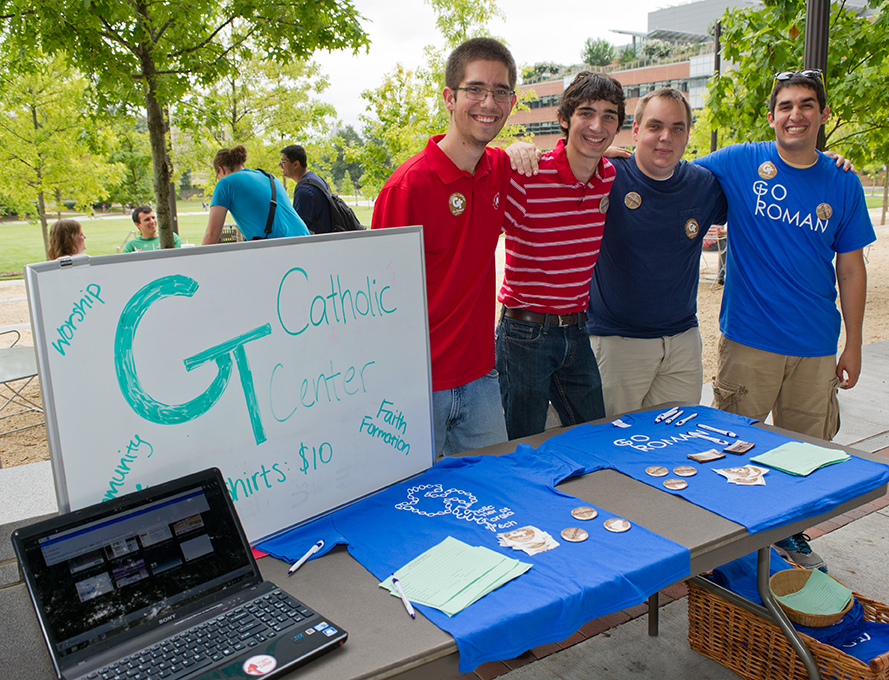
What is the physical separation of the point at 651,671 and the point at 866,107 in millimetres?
5362

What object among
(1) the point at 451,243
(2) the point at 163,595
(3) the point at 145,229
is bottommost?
(2) the point at 163,595

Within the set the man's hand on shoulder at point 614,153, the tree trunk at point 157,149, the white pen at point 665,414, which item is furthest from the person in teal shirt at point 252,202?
the white pen at point 665,414

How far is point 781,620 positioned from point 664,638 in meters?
0.66

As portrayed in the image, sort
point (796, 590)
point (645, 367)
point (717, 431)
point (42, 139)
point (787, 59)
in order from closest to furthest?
1. point (717, 431)
2. point (796, 590)
3. point (645, 367)
4. point (787, 59)
5. point (42, 139)

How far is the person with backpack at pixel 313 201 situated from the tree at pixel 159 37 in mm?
889

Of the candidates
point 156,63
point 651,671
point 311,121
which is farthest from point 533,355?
point 311,121

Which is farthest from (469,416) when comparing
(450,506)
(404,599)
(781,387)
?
(781,387)

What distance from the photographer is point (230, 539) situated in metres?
1.50

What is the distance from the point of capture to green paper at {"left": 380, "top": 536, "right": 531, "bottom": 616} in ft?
4.68

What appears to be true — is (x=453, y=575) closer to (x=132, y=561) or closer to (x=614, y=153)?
(x=132, y=561)

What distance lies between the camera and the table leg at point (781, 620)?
2.13m

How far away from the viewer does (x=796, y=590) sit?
2.52 metres

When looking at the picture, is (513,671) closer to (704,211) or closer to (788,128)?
(704,211)

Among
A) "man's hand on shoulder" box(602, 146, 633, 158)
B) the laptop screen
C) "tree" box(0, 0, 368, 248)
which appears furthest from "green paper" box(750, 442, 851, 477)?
"tree" box(0, 0, 368, 248)
